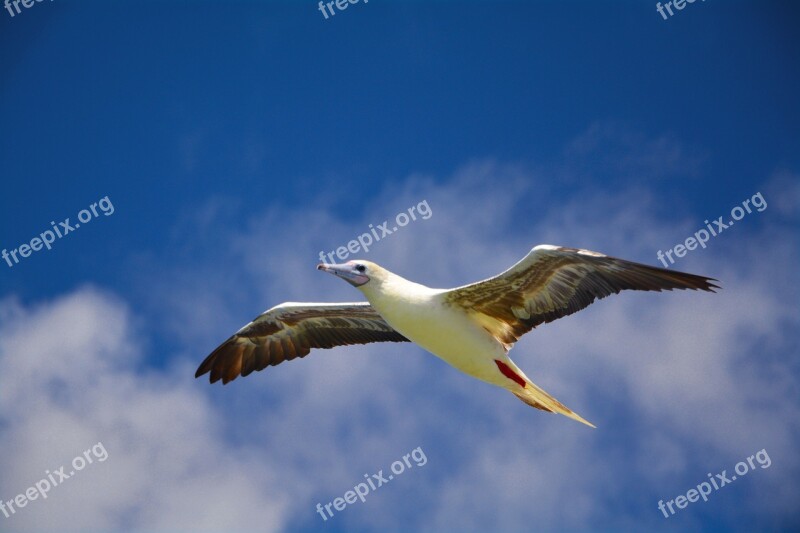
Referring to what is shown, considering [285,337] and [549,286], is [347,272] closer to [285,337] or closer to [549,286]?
[549,286]

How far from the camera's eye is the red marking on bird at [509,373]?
12.3 metres

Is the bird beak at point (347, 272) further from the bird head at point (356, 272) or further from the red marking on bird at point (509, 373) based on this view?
the red marking on bird at point (509, 373)

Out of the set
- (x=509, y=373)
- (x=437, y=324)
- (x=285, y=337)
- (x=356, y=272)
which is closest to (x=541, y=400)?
(x=509, y=373)

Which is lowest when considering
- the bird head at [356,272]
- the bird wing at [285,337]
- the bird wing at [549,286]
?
the bird wing at [549,286]

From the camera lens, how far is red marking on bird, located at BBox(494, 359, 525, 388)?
1227cm

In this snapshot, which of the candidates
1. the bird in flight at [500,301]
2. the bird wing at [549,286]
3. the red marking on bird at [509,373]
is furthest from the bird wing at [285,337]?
the red marking on bird at [509,373]

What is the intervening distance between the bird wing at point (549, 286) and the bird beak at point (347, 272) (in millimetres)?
1145

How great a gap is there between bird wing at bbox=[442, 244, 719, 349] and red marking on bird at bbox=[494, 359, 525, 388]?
401 mm

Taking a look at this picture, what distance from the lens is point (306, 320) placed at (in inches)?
575

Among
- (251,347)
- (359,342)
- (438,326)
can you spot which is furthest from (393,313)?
(251,347)

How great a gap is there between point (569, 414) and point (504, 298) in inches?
68.2

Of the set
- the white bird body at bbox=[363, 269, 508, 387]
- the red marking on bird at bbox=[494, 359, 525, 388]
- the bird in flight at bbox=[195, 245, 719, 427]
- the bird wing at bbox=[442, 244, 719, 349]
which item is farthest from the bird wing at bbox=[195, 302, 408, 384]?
the red marking on bird at bbox=[494, 359, 525, 388]

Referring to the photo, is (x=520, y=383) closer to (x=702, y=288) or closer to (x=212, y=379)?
(x=702, y=288)

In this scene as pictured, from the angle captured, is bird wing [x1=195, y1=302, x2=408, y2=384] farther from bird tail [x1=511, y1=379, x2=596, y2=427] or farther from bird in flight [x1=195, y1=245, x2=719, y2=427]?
bird tail [x1=511, y1=379, x2=596, y2=427]
